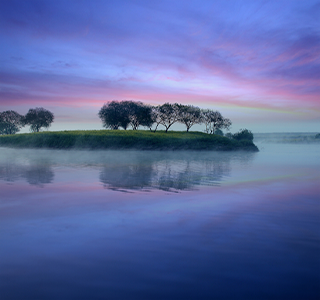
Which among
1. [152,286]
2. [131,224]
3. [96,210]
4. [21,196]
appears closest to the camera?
[152,286]

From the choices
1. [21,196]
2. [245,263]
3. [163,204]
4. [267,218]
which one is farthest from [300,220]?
[21,196]

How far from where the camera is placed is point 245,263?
3.62 m

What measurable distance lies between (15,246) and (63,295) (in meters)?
1.79

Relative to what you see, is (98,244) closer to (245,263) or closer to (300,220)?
(245,263)

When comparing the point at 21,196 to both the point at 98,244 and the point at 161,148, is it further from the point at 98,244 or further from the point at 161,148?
the point at 161,148

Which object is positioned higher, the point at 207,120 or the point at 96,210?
the point at 207,120

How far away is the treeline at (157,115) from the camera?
225ft

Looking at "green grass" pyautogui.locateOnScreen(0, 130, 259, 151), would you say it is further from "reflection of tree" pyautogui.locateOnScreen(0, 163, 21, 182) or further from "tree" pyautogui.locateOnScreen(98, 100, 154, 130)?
"reflection of tree" pyautogui.locateOnScreen(0, 163, 21, 182)

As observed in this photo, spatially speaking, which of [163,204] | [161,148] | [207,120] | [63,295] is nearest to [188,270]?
[63,295]

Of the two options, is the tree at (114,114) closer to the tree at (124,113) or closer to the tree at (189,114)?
the tree at (124,113)

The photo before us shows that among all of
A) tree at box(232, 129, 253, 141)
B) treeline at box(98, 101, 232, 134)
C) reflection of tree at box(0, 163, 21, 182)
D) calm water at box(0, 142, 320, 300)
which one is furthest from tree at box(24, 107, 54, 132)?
calm water at box(0, 142, 320, 300)

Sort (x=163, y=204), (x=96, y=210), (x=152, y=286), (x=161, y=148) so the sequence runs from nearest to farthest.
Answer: (x=152, y=286)
(x=96, y=210)
(x=163, y=204)
(x=161, y=148)

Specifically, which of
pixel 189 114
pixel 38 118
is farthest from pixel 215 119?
pixel 38 118

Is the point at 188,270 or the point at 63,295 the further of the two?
the point at 188,270
